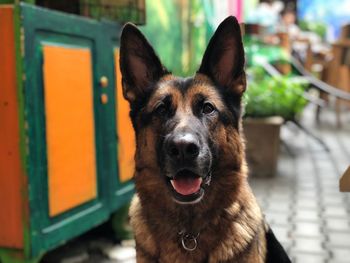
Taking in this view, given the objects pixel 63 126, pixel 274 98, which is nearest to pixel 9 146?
pixel 63 126

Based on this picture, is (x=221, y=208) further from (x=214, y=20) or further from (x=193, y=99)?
(x=214, y=20)

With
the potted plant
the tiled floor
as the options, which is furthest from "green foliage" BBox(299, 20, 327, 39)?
the potted plant

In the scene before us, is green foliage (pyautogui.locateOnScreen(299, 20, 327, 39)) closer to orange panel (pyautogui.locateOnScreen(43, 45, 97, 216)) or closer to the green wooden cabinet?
the green wooden cabinet

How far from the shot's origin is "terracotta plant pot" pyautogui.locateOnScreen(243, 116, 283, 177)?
16.6 ft

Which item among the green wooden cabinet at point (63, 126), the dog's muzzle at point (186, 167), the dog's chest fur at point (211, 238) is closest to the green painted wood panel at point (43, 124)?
the green wooden cabinet at point (63, 126)

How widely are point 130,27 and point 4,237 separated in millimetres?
1434

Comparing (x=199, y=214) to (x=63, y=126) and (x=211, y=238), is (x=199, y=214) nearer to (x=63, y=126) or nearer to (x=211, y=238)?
(x=211, y=238)

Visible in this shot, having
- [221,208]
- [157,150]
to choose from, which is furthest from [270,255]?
[157,150]

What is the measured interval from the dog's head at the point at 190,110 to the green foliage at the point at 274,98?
3.01 meters

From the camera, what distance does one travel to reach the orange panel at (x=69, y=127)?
2.68 meters

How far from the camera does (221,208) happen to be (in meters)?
2.10

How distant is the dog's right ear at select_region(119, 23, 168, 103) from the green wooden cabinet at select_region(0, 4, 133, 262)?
62cm

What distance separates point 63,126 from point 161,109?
94 cm

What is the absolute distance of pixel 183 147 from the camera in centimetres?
180
